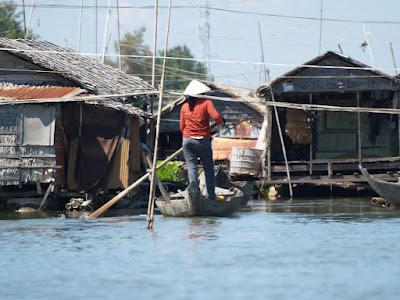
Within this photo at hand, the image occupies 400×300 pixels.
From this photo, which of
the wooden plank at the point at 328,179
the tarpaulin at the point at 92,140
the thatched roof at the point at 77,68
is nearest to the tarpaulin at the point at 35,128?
the tarpaulin at the point at 92,140

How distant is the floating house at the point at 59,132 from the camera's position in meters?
17.8

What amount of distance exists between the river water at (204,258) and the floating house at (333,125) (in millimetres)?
6317

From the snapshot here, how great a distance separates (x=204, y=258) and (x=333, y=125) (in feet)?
45.3

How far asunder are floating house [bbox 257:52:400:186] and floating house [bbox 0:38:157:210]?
12.9 ft

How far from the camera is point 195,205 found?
14789 mm

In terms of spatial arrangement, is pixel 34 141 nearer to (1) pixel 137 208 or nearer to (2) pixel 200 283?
(1) pixel 137 208

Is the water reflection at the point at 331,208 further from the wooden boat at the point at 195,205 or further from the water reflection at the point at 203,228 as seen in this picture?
the water reflection at the point at 203,228

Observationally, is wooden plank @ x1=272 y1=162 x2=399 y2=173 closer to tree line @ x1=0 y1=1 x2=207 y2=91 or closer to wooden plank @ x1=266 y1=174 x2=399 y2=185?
wooden plank @ x1=266 y1=174 x2=399 y2=185

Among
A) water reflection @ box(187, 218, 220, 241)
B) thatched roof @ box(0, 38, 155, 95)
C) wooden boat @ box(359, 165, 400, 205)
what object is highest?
thatched roof @ box(0, 38, 155, 95)

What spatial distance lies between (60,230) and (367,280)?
5680 millimetres

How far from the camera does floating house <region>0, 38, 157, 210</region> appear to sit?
701 inches

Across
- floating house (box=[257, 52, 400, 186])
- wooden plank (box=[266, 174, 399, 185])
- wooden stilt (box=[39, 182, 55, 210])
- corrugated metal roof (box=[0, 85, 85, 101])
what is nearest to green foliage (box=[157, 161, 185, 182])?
floating house (box=[257, 52, 400, 186])

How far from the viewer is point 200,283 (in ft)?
30.5

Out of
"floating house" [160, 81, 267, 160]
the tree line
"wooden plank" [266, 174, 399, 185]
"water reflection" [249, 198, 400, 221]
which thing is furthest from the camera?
the tree line
